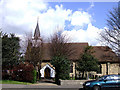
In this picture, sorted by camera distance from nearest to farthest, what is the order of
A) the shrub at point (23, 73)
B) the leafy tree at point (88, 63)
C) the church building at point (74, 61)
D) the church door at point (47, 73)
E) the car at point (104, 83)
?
the car at point (104, 83)
the shrub at point (23, 73)
the leafy tree at point (88, 63)
the church building at point (74, 61)
the church door at point (47, 73)

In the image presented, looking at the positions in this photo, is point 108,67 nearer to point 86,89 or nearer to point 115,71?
point 115,71

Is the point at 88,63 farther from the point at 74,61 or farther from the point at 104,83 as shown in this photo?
the point at 74,61

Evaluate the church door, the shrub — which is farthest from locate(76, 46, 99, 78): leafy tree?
the church door

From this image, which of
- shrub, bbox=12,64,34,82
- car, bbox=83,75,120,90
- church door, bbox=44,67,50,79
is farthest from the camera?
church door, bbox=44,67,50,79

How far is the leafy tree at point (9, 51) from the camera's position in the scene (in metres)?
24.2

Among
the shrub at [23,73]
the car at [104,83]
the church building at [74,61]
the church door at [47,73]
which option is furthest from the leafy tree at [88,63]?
the car at [104,83]

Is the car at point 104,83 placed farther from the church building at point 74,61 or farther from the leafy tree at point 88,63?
the church building at point 74,61

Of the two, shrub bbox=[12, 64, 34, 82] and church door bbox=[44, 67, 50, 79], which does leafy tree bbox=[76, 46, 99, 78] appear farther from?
church door bbox=[44, 67, 50, 79]

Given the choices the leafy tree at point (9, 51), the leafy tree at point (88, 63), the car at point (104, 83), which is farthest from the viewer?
the leafy tree at point (88, 63)

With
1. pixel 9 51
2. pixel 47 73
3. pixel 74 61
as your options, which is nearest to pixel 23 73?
pixel 9 51

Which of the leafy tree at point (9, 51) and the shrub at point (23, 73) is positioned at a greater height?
the leafy tree at point (9, 51)

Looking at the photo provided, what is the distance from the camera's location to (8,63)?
24641mm

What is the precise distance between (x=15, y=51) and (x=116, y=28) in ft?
56.5

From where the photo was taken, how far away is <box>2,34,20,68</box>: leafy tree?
24.2m
